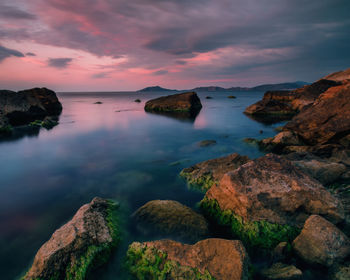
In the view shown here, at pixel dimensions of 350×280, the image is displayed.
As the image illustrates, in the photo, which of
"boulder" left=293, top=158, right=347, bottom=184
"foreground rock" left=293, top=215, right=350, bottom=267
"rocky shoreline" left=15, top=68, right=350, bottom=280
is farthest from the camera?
"boulder" left=293, top=158, right=347, bottom=184

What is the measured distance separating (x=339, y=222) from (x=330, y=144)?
5.97m

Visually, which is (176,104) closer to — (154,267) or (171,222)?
(171,222)

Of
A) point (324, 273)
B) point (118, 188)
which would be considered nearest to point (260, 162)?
point (324, 273)

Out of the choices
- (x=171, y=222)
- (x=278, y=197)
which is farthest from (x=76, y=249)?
(x=278, y=197)

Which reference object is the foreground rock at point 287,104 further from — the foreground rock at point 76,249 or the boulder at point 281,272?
the foreground rock at point 76,249

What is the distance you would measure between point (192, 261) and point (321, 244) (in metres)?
2.56

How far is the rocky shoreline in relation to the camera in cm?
357

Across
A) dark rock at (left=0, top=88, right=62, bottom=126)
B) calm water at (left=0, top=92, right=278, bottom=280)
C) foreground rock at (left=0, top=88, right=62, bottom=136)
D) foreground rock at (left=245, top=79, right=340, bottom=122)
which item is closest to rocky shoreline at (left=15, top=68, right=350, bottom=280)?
calm water at (left=0, top=92, right=278, bottom=280)

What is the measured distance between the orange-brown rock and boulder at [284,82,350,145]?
242 inches

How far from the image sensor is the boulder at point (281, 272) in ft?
11.1

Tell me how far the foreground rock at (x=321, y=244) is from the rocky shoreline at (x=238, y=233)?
Result: 2cm

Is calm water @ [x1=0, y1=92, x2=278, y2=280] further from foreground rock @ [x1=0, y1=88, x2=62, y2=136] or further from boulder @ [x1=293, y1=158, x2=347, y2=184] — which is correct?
foreground rock @ [x1=0, y1=88, x2=62, y2=136]

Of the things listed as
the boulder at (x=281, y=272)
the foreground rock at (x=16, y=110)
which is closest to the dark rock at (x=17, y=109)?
the foreground rock at (x=16, y=110)

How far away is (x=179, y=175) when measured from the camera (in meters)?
9.01
